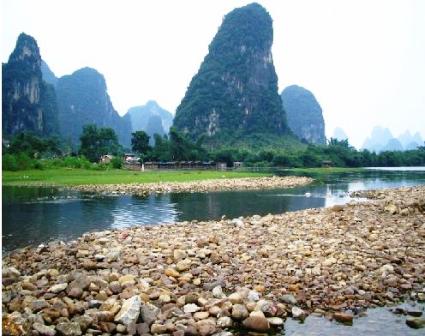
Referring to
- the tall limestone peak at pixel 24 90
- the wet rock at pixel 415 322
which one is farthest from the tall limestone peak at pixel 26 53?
the wet rock at pixel 415 322

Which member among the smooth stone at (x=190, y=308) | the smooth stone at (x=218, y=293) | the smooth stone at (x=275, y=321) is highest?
the smooth stone at (x=218, y=293)

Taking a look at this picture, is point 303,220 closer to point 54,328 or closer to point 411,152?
point 54,328

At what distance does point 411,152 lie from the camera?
11331 centimetres

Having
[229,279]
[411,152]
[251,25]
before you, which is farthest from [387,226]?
[251,25]

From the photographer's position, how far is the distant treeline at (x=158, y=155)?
58.1 metres

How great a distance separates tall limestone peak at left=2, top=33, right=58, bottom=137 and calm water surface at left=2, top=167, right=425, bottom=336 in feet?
370

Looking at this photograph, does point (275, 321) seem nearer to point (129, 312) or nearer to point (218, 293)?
point (218, 293)

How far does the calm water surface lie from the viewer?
6191 millimetres

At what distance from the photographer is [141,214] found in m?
19.6

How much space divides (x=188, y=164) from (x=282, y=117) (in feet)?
272

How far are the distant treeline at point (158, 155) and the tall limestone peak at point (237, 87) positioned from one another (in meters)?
44.0

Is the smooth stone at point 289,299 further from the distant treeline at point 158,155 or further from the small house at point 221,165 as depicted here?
the small house at point 221,165

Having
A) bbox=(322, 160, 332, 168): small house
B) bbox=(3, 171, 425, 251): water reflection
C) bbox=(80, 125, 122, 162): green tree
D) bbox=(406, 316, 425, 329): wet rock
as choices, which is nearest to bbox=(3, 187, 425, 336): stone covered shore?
bbox=(406, 316, 425, 329): wet rock

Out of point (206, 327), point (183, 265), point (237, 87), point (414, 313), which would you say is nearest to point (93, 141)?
point (183, 265)
